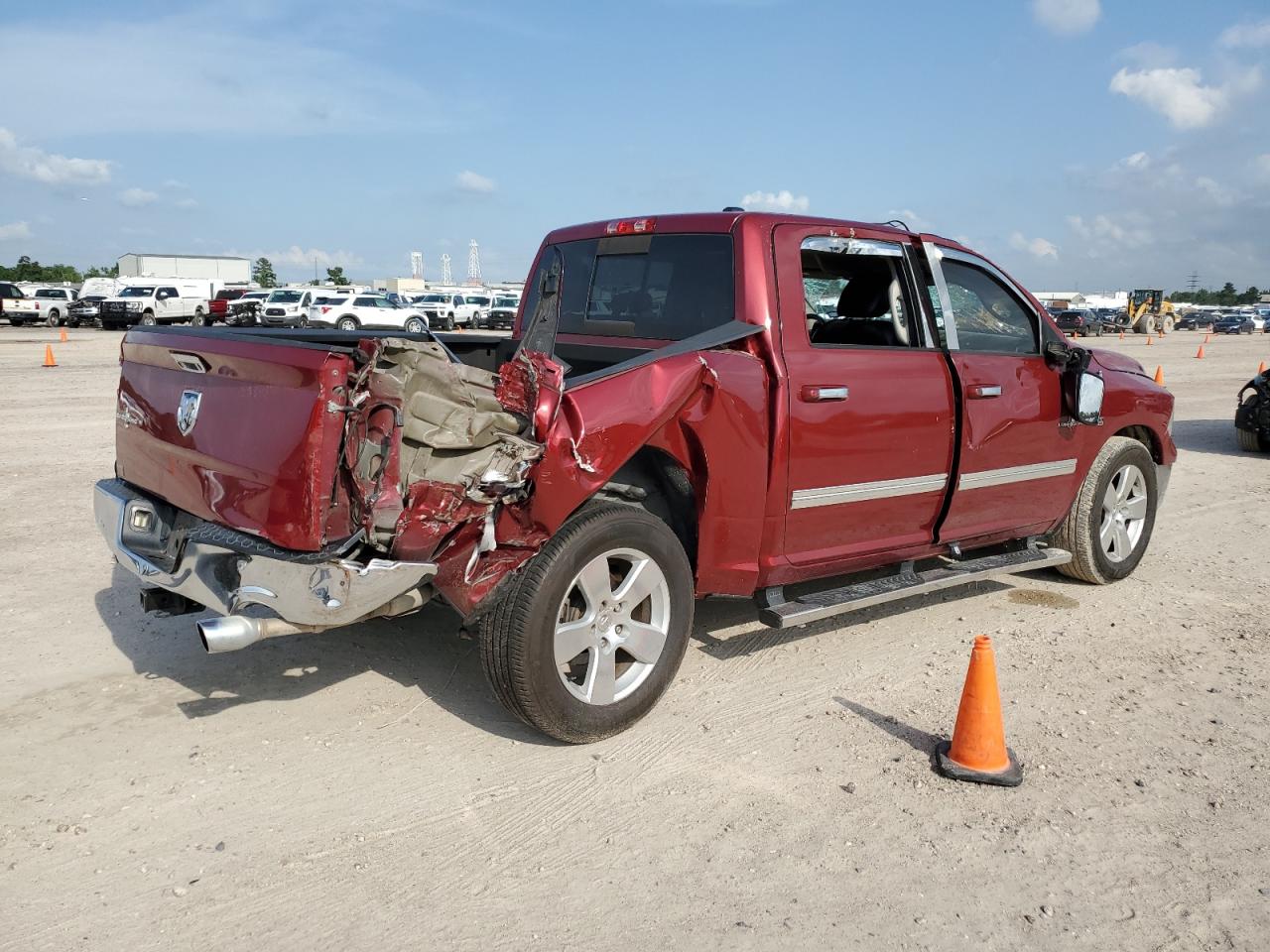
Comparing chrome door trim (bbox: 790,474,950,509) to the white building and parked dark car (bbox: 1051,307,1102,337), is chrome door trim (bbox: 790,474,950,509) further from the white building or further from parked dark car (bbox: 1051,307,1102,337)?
the white building

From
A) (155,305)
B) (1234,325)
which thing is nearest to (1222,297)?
(1234,325)

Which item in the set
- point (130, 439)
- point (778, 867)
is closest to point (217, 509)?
point (130, 439)

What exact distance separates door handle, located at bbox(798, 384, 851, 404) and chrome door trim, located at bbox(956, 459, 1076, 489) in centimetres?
102

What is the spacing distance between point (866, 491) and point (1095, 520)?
2150 millimetres

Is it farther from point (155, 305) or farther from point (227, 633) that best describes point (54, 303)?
point (227, 633)

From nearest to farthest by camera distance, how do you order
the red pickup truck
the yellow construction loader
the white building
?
the red pickup truck, the yellow construction loader, the white building

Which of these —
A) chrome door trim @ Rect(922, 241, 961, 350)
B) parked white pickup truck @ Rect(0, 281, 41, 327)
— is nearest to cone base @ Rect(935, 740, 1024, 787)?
chrome door trim @ Rect(922, 241, 961, 350)

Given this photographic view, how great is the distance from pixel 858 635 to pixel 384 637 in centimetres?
238

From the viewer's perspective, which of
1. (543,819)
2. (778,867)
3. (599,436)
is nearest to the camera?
(778,867)

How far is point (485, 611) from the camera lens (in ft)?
12.2

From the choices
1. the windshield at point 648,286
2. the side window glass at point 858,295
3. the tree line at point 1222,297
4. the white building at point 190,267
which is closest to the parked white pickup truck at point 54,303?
the white building at point 190,267

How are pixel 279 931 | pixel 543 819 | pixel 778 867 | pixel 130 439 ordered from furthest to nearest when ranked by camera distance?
pixel 130 439, pixel 543 819, pixel 778 867, pixel 279 931

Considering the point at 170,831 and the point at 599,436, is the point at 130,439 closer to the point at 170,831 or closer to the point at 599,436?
the point at 170,831

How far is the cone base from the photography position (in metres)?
3.78
